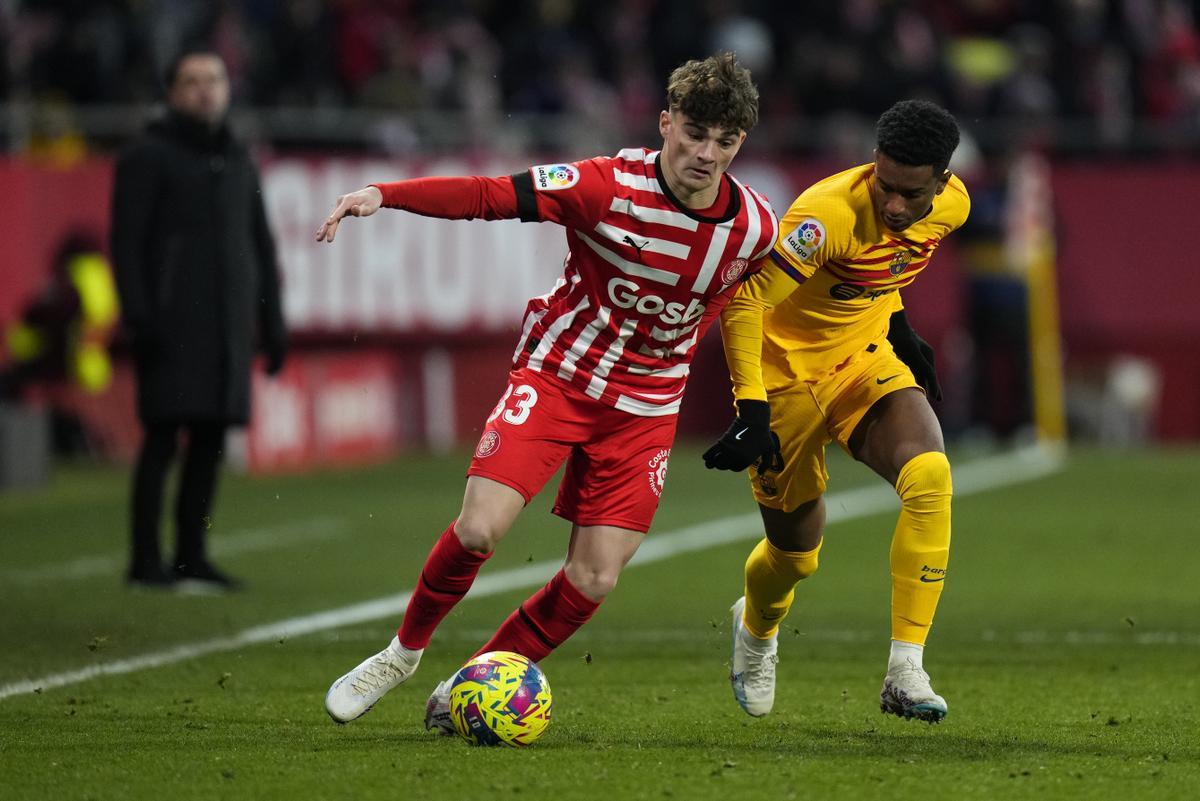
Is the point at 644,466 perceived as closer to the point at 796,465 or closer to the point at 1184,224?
the point at 796,465

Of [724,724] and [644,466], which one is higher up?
[644,466]

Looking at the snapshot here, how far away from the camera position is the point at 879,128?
6.12 metres

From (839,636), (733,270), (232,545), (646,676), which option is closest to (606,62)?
(232,545)

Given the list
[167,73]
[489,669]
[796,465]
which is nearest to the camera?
[489,669]

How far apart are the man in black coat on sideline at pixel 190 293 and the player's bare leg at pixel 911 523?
3.84 metres

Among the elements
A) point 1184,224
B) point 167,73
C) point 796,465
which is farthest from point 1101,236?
point 796,465

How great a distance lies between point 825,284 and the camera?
6434 mm

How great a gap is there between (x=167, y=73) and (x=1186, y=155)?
41.1 ft

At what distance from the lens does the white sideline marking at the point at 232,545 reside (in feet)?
32.6

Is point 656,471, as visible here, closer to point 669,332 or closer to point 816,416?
point 669,332

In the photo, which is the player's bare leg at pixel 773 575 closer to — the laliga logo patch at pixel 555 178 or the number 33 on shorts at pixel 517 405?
the number 33 on shorts at pixel 517 405

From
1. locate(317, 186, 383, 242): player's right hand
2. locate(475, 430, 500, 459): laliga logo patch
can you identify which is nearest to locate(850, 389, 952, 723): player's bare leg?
locate(475, 430, 500, 459): laliga logo patch

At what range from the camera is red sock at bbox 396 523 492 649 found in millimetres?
5746

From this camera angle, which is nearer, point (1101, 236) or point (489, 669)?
point (489, 669)
